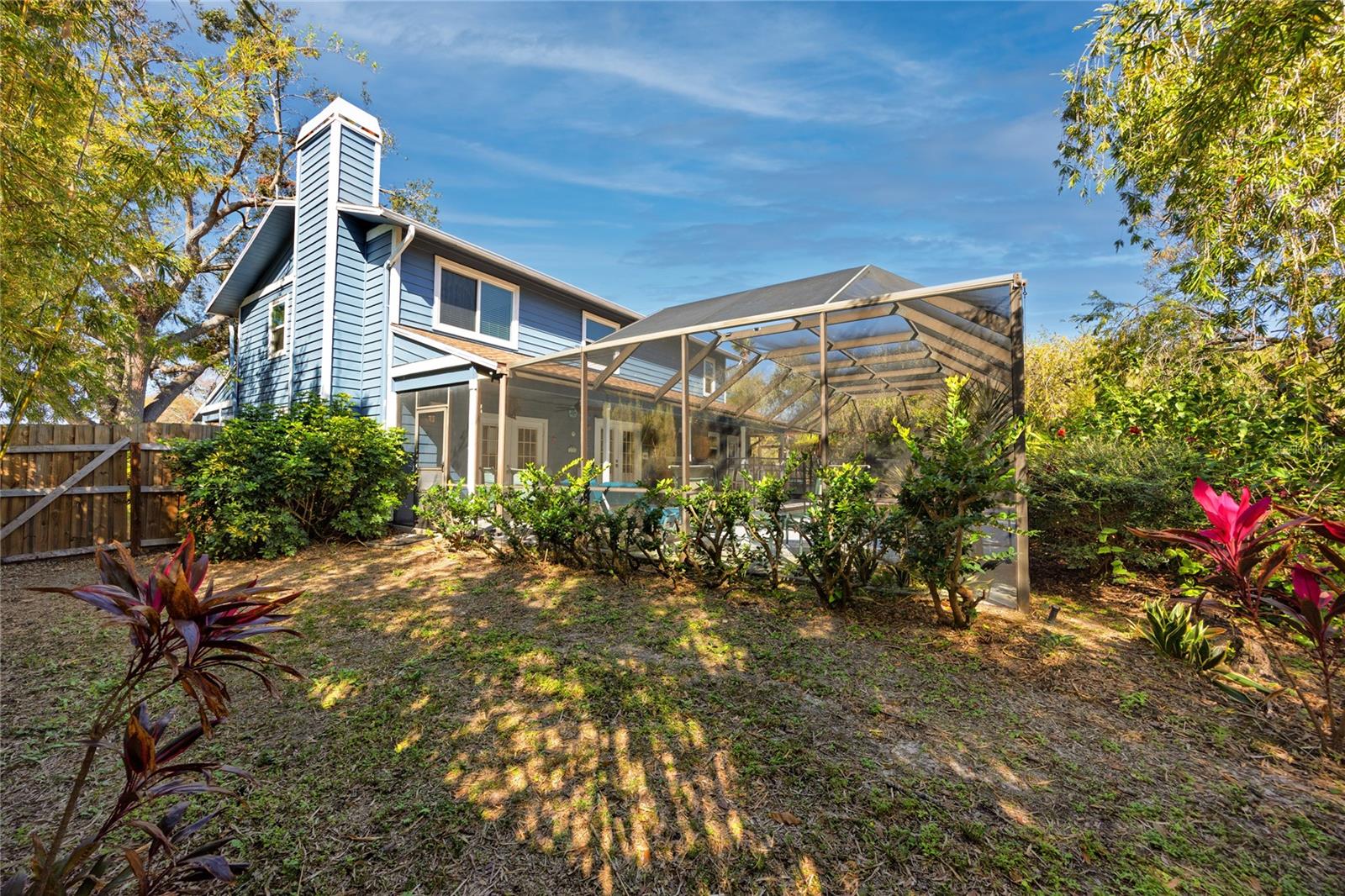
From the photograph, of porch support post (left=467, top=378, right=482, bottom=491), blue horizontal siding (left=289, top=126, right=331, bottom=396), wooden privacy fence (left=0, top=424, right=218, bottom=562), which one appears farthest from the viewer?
blue horizontal siding (left=289, top=126, right=331, bottom=396)

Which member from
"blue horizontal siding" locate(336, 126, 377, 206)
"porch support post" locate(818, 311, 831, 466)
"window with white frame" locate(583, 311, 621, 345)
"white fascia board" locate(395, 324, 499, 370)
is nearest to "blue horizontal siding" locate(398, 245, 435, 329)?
"white fascia board" locate(395, 324, 499, 370)

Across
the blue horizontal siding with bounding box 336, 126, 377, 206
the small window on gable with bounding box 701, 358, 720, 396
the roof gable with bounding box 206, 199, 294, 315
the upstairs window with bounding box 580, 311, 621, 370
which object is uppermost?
the blue horizontal siding with bounding box 336, 126, 377, 206

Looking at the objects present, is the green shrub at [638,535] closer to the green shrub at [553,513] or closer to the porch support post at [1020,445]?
the green shrub at [553,513]

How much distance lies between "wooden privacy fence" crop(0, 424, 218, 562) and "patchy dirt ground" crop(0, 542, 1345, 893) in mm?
3905

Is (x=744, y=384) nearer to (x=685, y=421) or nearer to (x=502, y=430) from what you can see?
(x=685, y=421)

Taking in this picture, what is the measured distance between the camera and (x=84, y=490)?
7.11 meters

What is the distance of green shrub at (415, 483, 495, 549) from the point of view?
6836mm

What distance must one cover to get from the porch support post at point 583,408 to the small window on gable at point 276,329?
22.9 ft

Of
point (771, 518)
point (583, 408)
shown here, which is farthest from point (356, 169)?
point (771, 518)

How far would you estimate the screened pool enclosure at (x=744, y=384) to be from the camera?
564cm

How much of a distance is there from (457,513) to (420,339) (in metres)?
3.35

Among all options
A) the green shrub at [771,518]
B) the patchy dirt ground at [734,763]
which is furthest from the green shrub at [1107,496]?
the green shrub at [771,518]

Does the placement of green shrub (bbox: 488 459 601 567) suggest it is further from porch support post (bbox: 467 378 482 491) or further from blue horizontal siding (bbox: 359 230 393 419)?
blue horizontal siding (bbox: 359 230 393 419)

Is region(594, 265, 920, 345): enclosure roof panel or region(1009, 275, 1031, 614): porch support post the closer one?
region(1009, 275, 1031, 614): porch support post
